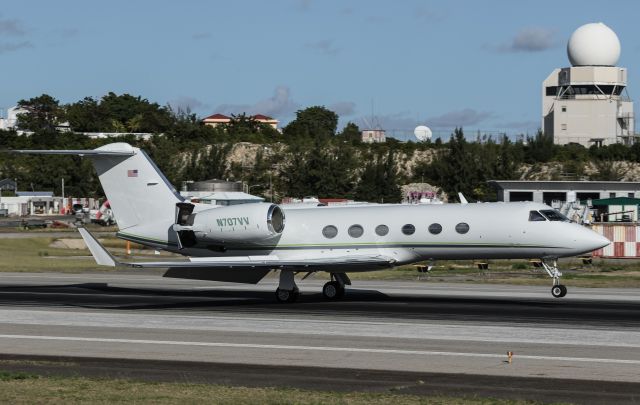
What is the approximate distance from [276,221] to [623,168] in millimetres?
91205

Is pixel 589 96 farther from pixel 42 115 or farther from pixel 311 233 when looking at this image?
pixel 311 233

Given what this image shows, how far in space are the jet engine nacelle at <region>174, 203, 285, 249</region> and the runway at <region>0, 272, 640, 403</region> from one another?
1814mm

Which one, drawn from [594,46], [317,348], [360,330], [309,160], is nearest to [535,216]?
[360,330]

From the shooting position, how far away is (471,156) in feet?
358

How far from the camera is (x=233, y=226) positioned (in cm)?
2925

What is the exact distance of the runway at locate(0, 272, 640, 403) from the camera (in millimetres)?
17578

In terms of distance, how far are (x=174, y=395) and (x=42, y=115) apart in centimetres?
14144

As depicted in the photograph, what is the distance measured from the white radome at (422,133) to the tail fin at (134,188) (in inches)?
4103

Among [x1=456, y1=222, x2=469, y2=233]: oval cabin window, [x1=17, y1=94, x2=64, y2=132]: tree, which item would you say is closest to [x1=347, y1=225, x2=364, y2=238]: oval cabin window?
[x1=456, y1=222, x2=469, y2=233]: oval cabin window

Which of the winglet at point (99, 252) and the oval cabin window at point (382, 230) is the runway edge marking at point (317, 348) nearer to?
the winglet at point (99, 252)

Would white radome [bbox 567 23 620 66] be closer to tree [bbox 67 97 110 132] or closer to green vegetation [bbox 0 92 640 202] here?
green vegetation [bbox 0 92 640 202]

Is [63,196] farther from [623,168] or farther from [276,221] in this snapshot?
[276,221]

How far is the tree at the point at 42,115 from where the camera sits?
148 m

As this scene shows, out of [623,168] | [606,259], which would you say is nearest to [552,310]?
[606,259]
